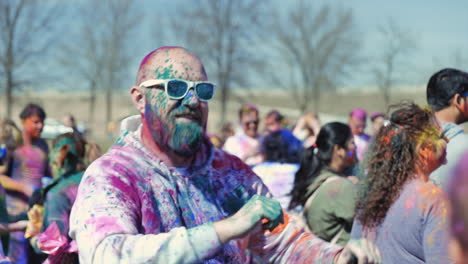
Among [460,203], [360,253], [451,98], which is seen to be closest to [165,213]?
[360,253]

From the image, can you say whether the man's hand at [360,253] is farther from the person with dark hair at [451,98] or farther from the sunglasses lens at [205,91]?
the person with dark hair at [451,98]

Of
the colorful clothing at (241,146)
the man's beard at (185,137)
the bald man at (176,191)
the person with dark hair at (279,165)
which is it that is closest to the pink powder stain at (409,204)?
the bald man at (176,191)

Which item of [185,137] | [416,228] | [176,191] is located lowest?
[416,228]

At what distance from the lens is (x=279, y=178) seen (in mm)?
5582

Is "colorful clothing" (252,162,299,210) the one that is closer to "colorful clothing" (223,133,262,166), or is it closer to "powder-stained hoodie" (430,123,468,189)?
"powder-stained hoodie" (430,123,468,189)

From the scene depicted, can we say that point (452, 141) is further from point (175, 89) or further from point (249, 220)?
point (249, 220)

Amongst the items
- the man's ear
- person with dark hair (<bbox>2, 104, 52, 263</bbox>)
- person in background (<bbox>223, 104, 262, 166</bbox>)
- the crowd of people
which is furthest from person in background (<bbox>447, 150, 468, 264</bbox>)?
person in background (<bbox>223, 104, 262, 166</bbox>)

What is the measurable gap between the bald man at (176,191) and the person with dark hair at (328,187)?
1.69 metres

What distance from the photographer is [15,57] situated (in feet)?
58.9

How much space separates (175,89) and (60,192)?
2.35 metres

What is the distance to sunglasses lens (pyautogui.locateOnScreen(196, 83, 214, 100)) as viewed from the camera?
2486 millimetres

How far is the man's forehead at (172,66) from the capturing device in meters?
2.49

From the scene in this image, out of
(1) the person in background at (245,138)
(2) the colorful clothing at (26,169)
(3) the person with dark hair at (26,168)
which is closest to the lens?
(3) the person with dark hair at (26,168)

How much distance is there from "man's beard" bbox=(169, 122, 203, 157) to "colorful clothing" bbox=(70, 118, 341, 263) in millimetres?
95
